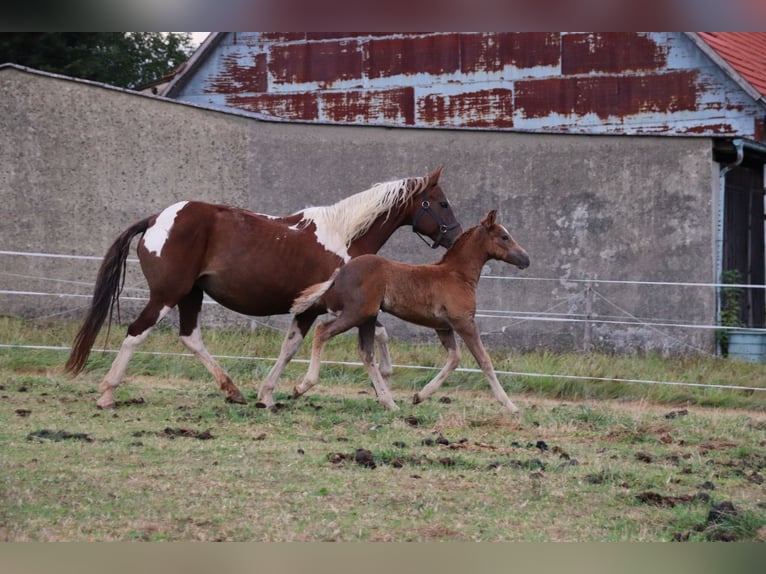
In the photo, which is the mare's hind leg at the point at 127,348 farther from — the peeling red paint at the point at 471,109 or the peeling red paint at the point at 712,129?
the peeling red paint at the point at 712,129

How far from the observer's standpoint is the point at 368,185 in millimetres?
12969

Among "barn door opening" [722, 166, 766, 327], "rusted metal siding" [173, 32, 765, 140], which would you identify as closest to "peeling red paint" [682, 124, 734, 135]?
"rusted metal siding" [173, 32, 765, 140]

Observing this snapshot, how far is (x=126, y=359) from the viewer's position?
770cm

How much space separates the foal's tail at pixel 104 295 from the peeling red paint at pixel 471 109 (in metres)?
9.59

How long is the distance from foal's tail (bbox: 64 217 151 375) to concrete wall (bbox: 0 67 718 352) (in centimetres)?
472

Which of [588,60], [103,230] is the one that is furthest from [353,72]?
[103,230]

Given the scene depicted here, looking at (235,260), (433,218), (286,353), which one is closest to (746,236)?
(433,218)

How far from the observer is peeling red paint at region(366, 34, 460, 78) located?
16703mm

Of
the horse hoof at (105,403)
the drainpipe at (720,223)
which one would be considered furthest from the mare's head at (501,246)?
the drainpipe at (720,223)

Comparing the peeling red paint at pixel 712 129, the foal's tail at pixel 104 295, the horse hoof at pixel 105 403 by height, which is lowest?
the horse hoof at pixel 105 403

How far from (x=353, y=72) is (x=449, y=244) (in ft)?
32.0

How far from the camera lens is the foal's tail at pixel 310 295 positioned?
24.7 feet

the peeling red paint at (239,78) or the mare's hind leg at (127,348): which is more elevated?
the peeling red paint at (239,78)
